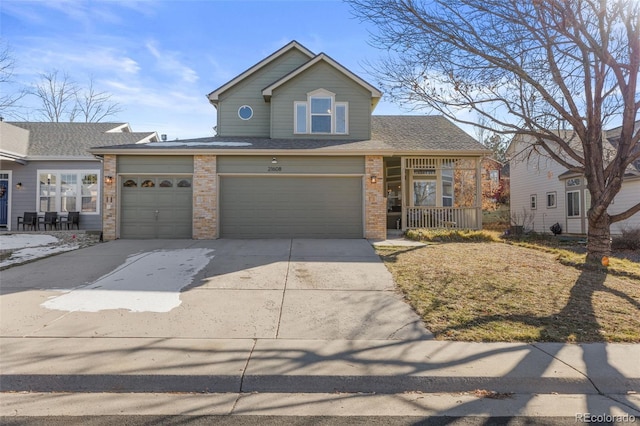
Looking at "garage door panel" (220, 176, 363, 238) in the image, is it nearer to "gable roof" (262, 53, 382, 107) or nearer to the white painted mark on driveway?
the white painted mark on driveway

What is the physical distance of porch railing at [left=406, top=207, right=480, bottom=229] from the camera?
48.7 ft

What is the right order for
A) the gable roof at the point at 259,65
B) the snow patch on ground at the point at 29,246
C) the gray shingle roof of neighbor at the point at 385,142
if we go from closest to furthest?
the snow patch on ground at the point at 29,246 → the gray shingle roof of neighbor at the point at 385,142 → the gable roof at the point at 259,65

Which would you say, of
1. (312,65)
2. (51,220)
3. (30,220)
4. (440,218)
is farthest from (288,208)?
(30,220)

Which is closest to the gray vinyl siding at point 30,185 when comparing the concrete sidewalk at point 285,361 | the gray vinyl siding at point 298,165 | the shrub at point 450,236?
the gray vinyl siding at point 298,165

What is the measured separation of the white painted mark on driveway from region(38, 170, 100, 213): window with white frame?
8.35 m

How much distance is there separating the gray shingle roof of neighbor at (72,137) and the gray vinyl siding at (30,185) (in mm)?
468

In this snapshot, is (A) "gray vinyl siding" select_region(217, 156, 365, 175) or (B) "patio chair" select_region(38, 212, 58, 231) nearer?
(A) "gray vinyl siding" select_region(217, 156, 365, 175)

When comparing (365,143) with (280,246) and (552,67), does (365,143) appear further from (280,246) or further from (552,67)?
(552,67)

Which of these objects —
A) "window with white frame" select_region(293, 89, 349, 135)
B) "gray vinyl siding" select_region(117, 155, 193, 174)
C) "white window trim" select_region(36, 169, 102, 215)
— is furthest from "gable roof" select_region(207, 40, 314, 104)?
"white window trim" select_region(36, 169, 102, 215)

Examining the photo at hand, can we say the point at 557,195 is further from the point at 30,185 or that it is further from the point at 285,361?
the point at 30,185

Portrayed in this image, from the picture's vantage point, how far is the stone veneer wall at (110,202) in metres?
12.3

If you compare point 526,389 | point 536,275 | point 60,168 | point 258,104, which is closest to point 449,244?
point 536,275

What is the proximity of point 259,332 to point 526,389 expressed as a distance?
3127mm

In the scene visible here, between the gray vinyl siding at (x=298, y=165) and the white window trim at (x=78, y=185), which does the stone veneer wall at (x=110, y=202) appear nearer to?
the gray vinyl siding at (x=298, y=165)
